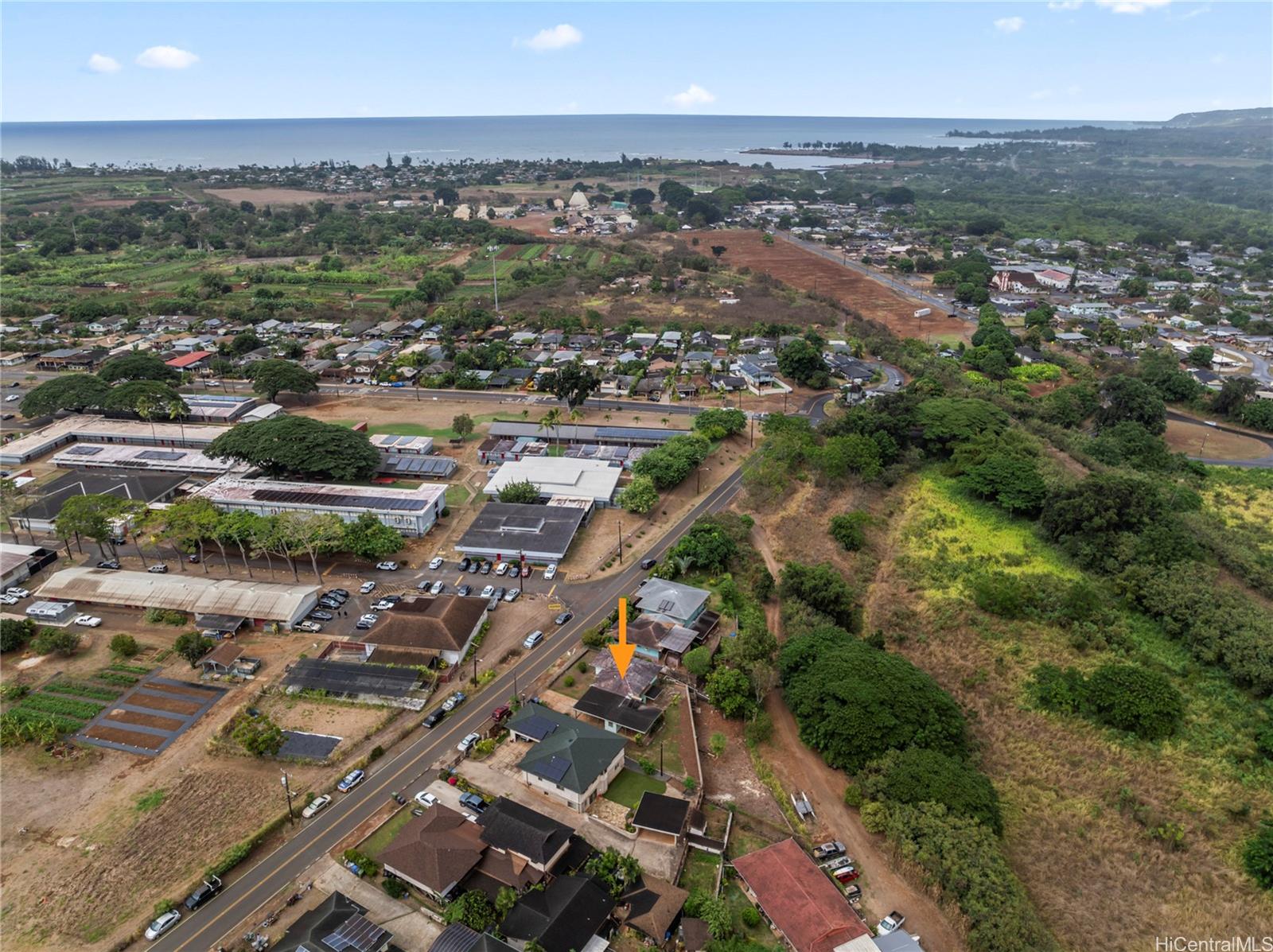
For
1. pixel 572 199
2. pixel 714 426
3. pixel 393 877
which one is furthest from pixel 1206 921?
pixel 572 199

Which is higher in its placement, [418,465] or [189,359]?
[189,359]

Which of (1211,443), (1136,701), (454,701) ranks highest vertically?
(1211,443)

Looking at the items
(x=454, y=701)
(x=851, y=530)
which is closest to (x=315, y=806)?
(x=454, y=701)

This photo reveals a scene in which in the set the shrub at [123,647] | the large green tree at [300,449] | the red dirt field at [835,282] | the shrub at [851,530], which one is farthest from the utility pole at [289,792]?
the red dirt field at [835,282]

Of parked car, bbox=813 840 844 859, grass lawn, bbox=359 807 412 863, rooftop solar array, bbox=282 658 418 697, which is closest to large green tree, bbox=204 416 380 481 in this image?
rooftop solar array, bbox=282 658 418 697

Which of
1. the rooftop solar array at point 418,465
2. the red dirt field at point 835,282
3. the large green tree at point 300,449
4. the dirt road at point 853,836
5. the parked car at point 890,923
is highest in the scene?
the red dirt field at point 835,282

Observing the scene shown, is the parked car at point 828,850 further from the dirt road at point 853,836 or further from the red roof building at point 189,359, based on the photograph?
the red roof building at point 189,359

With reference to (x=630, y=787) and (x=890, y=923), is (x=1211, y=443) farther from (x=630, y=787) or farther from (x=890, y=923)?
(x=630, y=787)
